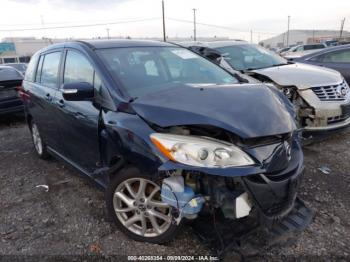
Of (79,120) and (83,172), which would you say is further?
(83,172)

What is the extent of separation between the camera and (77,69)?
133 inches

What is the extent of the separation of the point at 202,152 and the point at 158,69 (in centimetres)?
147

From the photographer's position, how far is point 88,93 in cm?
290

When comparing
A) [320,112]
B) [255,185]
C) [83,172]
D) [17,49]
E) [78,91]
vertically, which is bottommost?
[17,49]

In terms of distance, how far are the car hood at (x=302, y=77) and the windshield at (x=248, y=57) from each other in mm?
756

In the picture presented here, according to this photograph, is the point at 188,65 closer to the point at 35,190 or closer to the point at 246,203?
the point at 246,203

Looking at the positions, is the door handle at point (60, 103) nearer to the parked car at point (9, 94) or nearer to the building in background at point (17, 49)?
the parked car at point (9, 94)

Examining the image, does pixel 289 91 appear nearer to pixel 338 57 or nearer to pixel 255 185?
pixel 255 185

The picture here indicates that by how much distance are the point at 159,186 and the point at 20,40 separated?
6800 centimetres

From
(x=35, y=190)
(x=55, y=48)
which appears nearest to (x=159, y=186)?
(x=35, y=190)

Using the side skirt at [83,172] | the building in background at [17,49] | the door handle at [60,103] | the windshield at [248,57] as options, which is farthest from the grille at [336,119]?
→ the building in background at [17,49]

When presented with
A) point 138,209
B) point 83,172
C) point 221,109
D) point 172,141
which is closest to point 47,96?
point 83,172

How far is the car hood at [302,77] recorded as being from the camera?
4.83 m

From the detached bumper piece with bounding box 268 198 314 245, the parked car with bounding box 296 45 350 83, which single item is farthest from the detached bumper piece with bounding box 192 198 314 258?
the parked car with bounding box 296 45 350 83
